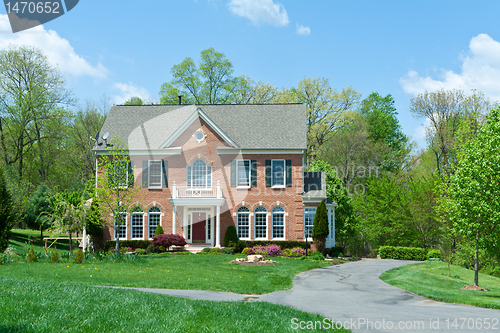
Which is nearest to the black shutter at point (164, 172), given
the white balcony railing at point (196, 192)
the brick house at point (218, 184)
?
the brick house at point (218, 184)

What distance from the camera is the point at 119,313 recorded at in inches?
329

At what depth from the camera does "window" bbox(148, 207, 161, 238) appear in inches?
1272

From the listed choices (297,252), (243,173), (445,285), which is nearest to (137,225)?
(243,173)

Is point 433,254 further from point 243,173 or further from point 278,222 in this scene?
point 243,173

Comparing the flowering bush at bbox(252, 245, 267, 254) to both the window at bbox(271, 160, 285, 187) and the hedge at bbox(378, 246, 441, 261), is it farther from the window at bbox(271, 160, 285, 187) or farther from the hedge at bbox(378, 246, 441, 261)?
the hedge at bbox(378, 246, 441, 261)

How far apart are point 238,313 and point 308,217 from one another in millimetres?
23991

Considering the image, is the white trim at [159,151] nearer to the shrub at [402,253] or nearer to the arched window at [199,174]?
the arched window at [199,174]

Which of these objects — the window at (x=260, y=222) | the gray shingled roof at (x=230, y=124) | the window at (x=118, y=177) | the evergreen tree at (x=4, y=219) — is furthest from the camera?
the gray shingled roof at (x=230, y=124)

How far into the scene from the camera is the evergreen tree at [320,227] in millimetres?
30531

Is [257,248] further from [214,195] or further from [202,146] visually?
[202,146]

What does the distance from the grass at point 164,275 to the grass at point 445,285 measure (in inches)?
189

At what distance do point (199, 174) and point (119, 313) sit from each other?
974 inches

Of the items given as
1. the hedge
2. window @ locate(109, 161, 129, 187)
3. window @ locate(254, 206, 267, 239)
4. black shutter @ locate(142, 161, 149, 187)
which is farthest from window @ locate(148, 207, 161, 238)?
the hedge

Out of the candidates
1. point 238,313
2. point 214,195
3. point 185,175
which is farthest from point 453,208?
point 185,175
